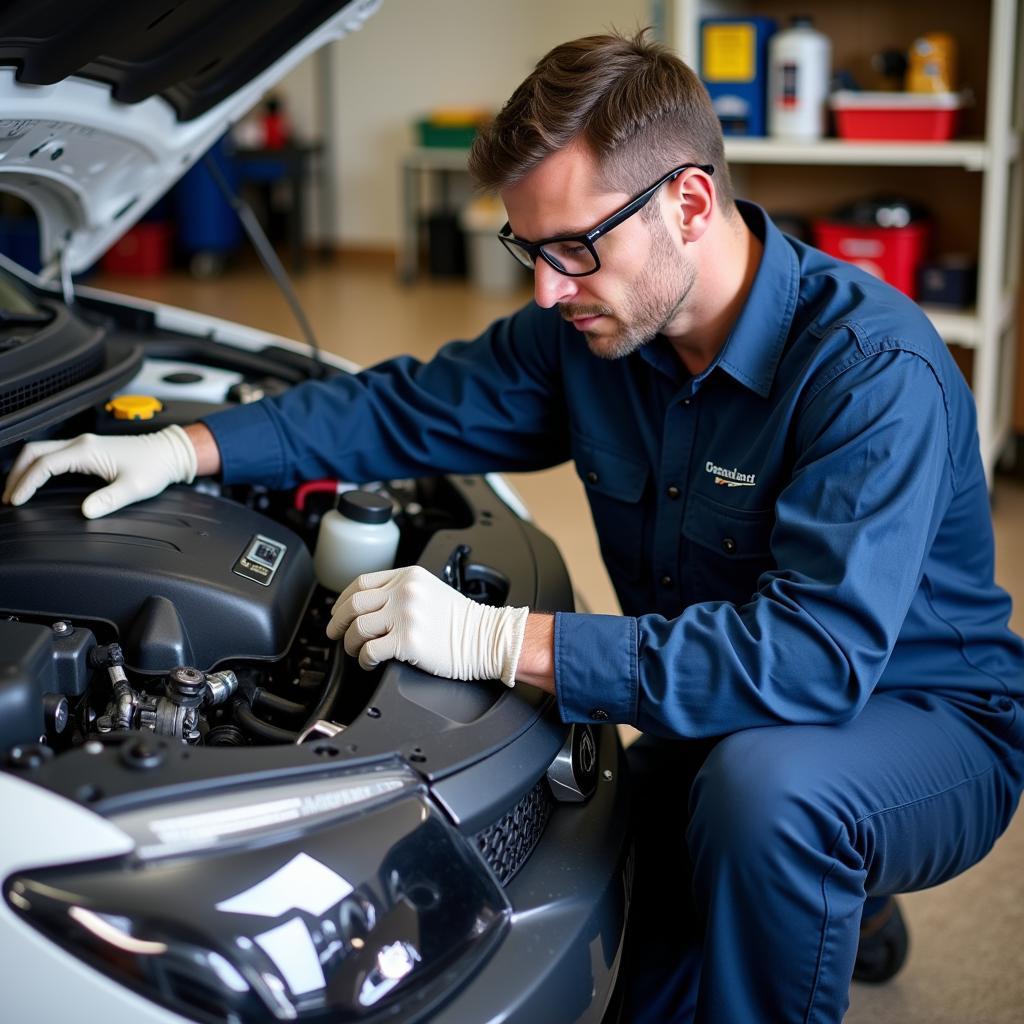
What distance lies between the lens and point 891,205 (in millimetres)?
3260

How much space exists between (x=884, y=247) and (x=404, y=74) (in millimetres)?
4012

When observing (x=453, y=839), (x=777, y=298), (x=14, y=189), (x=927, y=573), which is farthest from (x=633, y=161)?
(x=14, y=189)

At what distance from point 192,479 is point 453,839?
25.4 inches

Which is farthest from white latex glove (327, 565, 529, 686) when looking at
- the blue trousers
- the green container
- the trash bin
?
the green container

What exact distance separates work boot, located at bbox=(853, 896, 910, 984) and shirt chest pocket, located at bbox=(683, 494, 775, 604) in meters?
0.49

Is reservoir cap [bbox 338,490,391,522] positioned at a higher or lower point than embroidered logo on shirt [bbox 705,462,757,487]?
lower

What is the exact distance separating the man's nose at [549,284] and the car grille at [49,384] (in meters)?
0.53

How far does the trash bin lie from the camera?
234 inches

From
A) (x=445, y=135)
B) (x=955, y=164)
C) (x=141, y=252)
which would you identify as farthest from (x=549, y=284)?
(x=141, y=252)

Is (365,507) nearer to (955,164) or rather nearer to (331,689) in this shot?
(331,689)

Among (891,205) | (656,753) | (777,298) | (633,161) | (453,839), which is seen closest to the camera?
(453,839)

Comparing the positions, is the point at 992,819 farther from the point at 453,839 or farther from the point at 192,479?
the point at 192,479

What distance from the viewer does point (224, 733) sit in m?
1.15

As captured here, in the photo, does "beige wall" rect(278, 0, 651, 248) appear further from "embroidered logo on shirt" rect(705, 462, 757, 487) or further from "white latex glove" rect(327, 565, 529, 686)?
"white latex glove" rect(327, 565, 529, 686)
